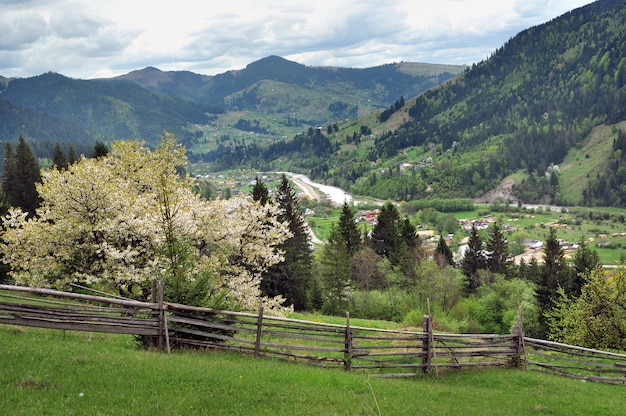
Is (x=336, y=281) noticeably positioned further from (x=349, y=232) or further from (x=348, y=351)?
(x=348, y=351)

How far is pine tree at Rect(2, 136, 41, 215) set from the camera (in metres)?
53.2

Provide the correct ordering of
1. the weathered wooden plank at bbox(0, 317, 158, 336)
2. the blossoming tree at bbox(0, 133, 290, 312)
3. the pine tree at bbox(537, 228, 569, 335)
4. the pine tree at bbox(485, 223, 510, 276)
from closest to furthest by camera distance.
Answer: the weathered wooden plank at bbox(0, 317, 158, 336)
the blossoming tree at bbox(0, 133, 290, 312)
the pine tree at bbox(537, 228, 569, 335)
the pine tree at bbox(485, 223, 510, 276)

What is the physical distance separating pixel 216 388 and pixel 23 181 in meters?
52.9

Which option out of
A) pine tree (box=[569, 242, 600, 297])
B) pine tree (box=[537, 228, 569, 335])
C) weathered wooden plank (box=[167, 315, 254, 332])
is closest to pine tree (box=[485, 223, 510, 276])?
pine tree (box=[537, 228, 569, 335])

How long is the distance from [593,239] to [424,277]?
431 feet

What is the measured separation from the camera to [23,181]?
54.2m

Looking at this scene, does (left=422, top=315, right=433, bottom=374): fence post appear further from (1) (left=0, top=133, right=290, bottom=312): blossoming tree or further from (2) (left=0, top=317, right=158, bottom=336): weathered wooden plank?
(2) (left=0, top=317, right=158, bottom=336): weathered wooden plank

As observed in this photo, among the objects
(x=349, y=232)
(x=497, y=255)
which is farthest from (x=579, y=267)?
(x=349, y=232)

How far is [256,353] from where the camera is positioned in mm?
17422

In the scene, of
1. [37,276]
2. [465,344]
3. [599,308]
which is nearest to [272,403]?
[465,344]

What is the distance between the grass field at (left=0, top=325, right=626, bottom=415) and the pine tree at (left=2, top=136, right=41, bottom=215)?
42.8 m

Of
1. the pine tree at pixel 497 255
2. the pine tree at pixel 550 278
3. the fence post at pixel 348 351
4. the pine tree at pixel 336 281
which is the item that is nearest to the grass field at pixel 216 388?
the fence post at pixel 348 351

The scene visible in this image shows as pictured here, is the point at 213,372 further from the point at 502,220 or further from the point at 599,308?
the point at 502,220

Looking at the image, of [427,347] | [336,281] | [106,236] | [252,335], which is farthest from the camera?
[336,281]
